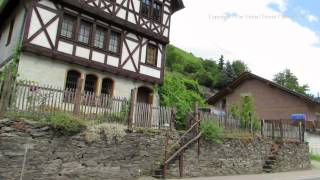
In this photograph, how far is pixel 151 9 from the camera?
23.0 m

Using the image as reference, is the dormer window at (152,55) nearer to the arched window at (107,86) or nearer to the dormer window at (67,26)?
the arched window at (107,86)

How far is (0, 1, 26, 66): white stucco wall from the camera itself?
722 inches

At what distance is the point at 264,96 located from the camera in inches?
1368

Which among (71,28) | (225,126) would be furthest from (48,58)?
(225,126)

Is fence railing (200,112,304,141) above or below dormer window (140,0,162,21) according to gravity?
below

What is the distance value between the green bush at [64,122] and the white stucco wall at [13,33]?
756 centimetres

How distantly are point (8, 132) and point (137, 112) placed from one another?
5438mm

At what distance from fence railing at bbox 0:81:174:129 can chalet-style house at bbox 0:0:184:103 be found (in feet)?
16.1

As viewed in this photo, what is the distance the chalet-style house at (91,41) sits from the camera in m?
17.5

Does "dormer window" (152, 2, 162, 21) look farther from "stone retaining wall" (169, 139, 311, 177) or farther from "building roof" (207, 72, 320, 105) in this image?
"building roof" (207, 72, 320, 105)

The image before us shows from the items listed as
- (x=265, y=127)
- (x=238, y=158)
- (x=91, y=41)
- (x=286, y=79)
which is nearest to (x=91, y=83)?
(x=91, y=41)

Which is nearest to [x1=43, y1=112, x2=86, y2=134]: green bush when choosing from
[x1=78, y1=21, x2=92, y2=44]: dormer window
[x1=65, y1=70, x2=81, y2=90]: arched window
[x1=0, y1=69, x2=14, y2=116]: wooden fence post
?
[x1=0, y1=69, x2=14, y2=116]: wooden fence post

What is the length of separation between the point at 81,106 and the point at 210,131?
6.56 meters

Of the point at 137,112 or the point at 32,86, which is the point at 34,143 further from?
the point at 137,112
